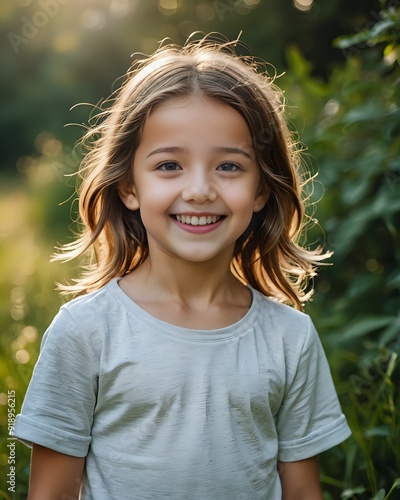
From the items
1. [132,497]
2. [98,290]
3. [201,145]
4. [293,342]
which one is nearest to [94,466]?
[132,497]

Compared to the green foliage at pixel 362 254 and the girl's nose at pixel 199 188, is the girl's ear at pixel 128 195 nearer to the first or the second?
the girl's nose at pixel 199 188

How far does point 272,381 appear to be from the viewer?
205cm

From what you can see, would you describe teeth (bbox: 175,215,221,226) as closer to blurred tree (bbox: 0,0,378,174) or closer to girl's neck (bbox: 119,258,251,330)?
girl's neck (bbox: 119,258,251,330)

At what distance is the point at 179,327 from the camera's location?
202 centimetres

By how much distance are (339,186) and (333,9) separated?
1.57m

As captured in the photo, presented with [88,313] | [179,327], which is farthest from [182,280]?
[88,313]

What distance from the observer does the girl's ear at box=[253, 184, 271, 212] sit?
2232mm

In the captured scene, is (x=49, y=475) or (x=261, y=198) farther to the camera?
(x=261, y=198)

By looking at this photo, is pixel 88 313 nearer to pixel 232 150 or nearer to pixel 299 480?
pixel 232 150

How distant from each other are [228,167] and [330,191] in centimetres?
178

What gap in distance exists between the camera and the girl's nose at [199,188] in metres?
1.95

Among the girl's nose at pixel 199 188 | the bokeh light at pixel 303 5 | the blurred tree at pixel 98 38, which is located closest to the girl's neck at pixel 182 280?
the girl's nose at pixel 199 188

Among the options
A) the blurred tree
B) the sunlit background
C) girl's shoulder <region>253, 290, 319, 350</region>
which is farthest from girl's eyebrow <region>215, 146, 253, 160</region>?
the blurred tree

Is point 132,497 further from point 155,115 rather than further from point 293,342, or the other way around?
point 155,115
